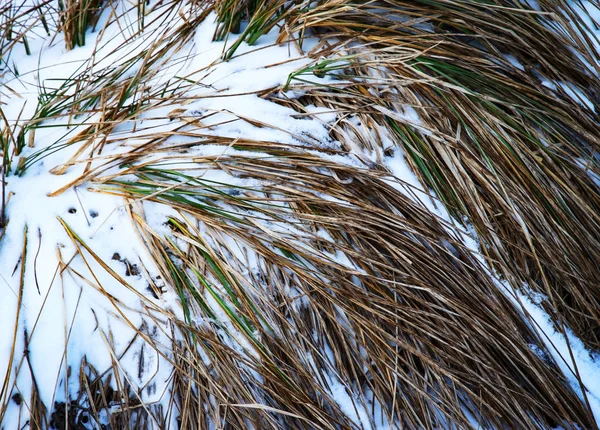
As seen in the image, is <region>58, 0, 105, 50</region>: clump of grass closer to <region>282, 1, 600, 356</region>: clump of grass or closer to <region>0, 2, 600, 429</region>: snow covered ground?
<region>0, 2, 600, 429</region>: snow covered ground

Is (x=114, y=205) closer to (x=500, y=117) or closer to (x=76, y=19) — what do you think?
(x=76, y=19)

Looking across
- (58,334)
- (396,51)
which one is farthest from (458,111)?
(58,334)

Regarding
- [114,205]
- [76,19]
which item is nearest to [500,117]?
[114,205]

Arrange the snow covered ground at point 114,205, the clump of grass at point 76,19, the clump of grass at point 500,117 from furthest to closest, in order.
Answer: the clump of grass at point 76,19 < the clump of grass at point 500,117 < the snow covered ground at point 114,205

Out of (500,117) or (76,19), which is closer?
(500,117)

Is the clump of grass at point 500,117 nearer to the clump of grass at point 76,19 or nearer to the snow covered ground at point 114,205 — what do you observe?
the snow covered ground at point 114,205

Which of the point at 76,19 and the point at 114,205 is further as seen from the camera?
the point at 76,19

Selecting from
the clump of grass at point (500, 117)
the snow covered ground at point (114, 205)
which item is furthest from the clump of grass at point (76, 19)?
the clump of grass at point (500, 117)

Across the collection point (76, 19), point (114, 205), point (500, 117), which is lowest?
point (114, 205)

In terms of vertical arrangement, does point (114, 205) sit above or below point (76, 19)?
below
